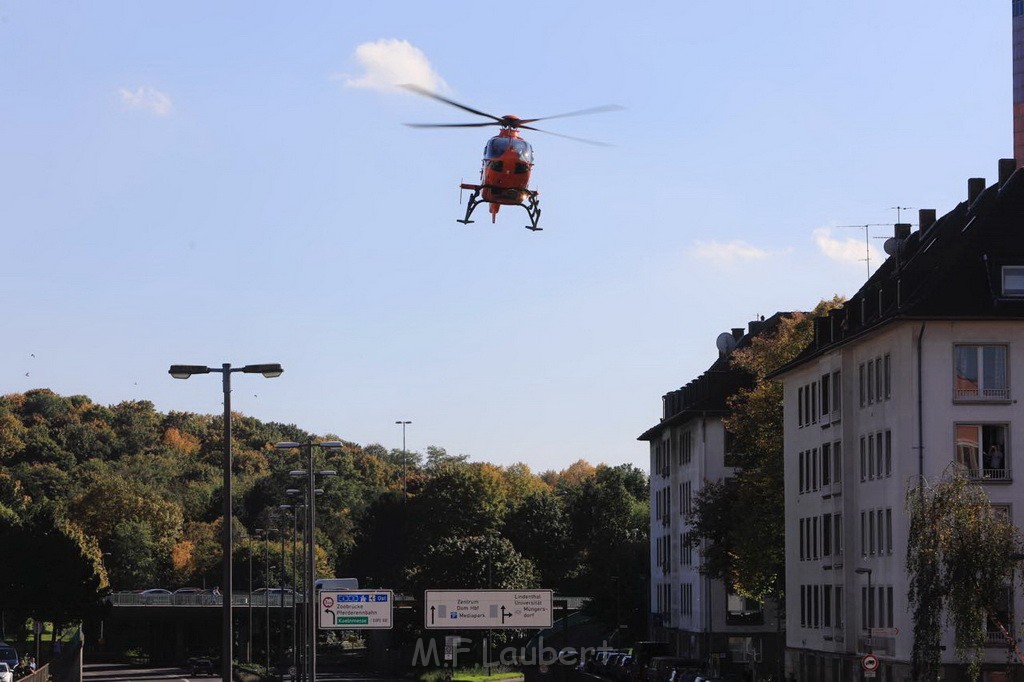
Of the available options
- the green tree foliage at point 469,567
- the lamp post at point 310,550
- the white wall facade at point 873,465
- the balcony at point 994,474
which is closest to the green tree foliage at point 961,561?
the white wall facade at point 873,465

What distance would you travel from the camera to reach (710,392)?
393 feet

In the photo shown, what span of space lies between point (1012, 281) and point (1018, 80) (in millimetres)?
14673

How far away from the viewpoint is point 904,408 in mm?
69312

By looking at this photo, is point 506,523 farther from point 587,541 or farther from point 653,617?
point 653,617

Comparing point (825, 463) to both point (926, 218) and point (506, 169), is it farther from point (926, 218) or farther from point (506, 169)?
point (506, 169)

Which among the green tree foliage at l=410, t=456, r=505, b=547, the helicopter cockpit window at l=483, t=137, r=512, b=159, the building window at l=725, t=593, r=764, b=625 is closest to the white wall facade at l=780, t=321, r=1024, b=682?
the helicopter cockpit window at l=483, t=137, r=512, b=159

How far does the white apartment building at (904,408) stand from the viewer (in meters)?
67.7

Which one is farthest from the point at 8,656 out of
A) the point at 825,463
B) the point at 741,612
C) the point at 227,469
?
the point at 227,469

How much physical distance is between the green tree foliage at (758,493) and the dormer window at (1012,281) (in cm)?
1872

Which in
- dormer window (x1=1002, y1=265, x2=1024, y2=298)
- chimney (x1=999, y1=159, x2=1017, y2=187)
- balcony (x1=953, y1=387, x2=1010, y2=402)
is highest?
chimney (x1=999, y1=159, x2=1017, y2=187)

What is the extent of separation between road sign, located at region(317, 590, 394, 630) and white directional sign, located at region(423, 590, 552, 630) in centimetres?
202

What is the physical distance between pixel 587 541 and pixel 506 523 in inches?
306

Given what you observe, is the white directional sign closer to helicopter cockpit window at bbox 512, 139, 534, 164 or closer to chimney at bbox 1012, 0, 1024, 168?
chimney at bbox 1012, 0, 1024, 168

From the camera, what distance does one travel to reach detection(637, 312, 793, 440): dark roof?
11888 cm
